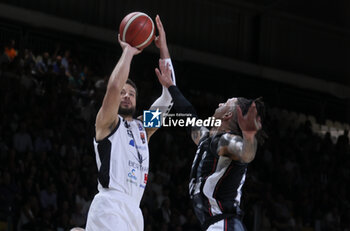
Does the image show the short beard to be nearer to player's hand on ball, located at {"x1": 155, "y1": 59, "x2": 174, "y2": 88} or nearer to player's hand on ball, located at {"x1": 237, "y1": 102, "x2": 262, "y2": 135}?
player's hand on ball, located at {"x1": 155, "y1": 59, "x2": 174, "y2": 88}

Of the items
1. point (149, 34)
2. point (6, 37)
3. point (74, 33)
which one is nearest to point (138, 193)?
point (149, 34)

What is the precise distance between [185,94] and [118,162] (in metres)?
10.7

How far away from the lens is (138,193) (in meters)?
5.70

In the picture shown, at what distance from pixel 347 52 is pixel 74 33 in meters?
9.19

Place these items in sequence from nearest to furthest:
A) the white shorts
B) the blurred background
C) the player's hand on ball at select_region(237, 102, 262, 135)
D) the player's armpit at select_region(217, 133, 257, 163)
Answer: the player's hand on ball at select_region(237, 102, 262, 135), the player's armpit at select_region(217, 133, 257, 163), the white shorts, the blurred background

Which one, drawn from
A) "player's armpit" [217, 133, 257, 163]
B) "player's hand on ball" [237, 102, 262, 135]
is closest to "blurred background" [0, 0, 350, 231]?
"player's armpit" [217, 133, 257, 163]

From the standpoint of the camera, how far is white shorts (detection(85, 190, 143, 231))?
5.40m

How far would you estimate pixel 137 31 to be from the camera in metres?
5.75

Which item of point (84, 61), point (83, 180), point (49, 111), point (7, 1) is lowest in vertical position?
point (83, 180)

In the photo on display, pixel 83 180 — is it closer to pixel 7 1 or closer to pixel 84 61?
pixel 84 61

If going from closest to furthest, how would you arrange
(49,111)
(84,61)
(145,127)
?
(145,127) < (49,111) < (84,61)

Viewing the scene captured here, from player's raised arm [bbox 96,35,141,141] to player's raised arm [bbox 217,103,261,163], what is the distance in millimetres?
980

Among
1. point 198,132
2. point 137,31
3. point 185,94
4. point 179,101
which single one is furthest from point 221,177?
point 185,94

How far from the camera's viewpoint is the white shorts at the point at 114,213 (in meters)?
5.40
